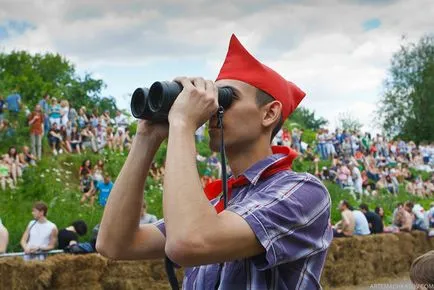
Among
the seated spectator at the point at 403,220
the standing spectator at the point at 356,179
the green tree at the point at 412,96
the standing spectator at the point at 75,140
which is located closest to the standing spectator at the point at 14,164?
the standing spectator at the point at 75,140

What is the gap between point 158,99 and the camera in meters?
2.65

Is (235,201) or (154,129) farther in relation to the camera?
(154,129)

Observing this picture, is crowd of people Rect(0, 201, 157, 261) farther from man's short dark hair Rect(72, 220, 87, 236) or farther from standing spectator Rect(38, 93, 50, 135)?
standing spectator Rect(38, 93, 50, 135)

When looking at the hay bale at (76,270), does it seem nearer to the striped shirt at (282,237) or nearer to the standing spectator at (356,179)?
the striped shirt at (282,237)

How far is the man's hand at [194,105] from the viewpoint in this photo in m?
2.56

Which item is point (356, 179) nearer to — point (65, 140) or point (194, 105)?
point (65, 140)

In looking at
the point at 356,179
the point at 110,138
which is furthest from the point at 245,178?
the point at 356,179

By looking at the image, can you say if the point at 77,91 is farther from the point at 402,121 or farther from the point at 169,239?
the point at 169,239

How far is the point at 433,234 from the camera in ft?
68.7

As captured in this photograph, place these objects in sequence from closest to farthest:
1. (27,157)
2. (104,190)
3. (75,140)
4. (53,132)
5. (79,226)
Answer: (79,226) → (104,190) → (27,157) → (53,132) → (75,140)

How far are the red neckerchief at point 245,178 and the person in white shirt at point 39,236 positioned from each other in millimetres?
8723

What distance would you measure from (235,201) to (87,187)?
65.4 feet

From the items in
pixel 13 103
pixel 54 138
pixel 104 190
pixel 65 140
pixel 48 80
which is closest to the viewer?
pixel 104 190

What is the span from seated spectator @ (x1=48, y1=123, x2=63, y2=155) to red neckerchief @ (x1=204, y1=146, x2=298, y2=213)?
71.0 feet
